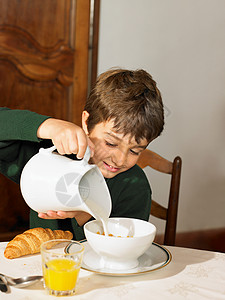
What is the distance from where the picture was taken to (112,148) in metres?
1.15

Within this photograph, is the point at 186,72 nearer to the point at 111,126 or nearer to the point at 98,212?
the point at 111,126

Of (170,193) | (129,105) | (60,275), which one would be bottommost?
(170,193)

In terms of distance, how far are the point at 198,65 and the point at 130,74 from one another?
60.4 inches

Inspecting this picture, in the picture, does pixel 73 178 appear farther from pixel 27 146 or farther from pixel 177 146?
pixel 177 146

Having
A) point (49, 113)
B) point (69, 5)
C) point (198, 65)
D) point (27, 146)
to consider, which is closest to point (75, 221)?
point (27, 146)

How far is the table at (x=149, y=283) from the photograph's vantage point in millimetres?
711

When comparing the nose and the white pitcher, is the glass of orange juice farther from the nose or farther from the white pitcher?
the nose

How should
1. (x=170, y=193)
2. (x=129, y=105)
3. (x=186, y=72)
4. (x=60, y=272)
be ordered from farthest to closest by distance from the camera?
(x=186, y=72) < (x=170, y=193) < (x=129, y=105) < (x=60, y=272)

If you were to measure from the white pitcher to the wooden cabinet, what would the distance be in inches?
51.5

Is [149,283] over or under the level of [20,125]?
under

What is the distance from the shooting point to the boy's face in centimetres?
114

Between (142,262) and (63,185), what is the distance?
0.25 m

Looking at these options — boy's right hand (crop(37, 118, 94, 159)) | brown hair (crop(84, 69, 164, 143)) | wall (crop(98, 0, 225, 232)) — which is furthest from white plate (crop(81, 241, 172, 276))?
wall (crop(98, 0, 225, 232))

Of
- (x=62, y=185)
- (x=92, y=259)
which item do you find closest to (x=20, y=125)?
(x=62, y=185)
